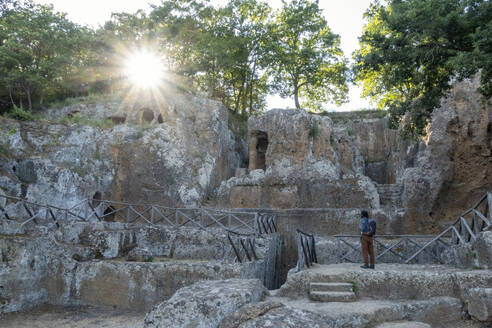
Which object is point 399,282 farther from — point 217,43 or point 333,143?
point 217,43

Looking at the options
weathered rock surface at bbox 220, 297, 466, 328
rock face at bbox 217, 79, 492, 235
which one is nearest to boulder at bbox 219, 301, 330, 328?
weathered rock surface at bbox 220, 297, 466, 328

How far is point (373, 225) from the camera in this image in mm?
7145

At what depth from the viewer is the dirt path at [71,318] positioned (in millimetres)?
7266

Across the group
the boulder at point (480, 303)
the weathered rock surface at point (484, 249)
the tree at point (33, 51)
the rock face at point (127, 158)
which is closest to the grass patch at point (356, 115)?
the rock face at point (127, 158)

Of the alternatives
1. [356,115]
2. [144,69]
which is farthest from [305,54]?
[144,69]

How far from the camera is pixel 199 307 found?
4.76 m

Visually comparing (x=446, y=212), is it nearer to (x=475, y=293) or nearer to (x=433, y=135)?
(x=433, y=135)

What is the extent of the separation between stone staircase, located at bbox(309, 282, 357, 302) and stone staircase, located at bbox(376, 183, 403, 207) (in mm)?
10063

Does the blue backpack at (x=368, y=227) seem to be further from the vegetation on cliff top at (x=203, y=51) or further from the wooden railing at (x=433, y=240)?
the vegetation on cliff top at (x=203, y=51)

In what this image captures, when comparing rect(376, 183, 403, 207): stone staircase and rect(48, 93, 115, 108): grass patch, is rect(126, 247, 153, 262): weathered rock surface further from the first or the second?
rect(48, 93, 115, 108): grass patch

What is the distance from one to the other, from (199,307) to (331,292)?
232 cm

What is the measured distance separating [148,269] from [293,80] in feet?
69.9

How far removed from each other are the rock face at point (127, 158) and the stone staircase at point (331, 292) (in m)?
11.7

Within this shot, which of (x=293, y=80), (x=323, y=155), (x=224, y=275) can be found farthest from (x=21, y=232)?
(x=293, y=80)
